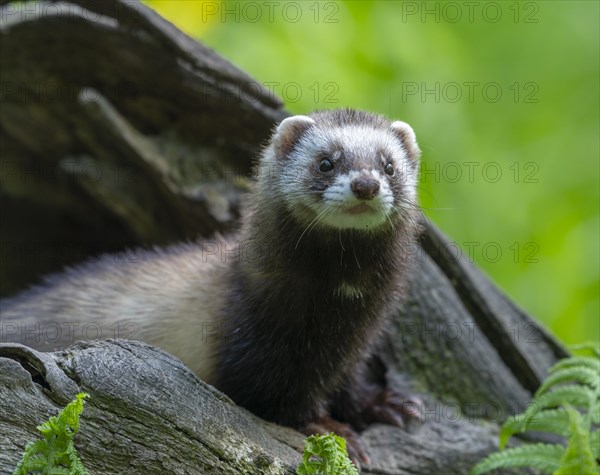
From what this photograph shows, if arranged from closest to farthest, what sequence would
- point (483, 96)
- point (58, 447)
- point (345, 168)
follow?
point (58, 447) < point (345, 168) < point (483, 96)

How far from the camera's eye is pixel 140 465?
250 cm

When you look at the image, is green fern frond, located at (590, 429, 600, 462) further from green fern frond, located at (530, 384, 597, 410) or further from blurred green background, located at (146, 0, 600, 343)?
blurred green background, located at (146, 0, 600, 343)

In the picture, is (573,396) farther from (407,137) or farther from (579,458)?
(407,137)

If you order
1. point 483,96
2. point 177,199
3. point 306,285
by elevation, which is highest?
point 483,96

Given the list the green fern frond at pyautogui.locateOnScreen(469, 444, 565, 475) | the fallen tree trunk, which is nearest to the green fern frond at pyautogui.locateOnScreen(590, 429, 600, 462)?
the green fern frond at pyautogui.locateOnScreen(469, 444, 565, 475)

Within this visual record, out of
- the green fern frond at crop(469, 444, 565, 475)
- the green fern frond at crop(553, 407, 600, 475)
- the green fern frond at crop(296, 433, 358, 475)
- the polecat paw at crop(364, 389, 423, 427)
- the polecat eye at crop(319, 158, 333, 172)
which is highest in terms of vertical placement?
the polecat eye at crop(319, 158, 333, 172)

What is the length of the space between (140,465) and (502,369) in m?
2.38

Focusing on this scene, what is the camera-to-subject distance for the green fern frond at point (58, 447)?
7.09 ft

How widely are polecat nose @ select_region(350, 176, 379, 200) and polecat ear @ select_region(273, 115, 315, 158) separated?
0.64 meters

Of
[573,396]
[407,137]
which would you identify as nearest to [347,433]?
[573,396]

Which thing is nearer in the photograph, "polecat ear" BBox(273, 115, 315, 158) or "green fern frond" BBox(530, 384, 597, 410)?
"green fern frond" BBox(530, 384, 597, 410)

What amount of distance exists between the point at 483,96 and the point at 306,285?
3864mm

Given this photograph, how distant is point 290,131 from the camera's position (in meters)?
3.60

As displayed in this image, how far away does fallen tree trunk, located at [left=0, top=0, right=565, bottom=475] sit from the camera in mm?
3725
